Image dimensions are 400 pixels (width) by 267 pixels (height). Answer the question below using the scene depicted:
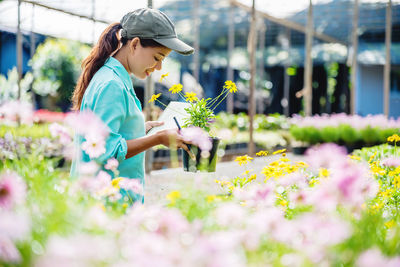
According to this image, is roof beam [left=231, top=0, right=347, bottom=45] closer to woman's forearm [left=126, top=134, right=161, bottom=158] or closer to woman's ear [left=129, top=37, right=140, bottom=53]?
woman's ear [left=129, top=37, right=140, bottom=53]

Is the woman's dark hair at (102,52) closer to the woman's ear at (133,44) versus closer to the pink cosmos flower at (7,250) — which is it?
the woman's ear at (133,44)

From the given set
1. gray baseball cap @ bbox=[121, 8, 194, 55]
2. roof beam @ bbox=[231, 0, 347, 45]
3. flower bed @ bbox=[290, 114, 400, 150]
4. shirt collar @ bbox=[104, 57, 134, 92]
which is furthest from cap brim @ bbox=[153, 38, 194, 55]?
roof beam @ bbox=[231, 0, 347, 45]

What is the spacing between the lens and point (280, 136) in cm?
1054

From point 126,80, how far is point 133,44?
5.8 inches

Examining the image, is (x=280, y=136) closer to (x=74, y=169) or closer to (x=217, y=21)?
(x=217, y=21)

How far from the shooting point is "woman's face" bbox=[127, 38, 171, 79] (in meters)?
1.95

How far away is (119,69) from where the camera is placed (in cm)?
193

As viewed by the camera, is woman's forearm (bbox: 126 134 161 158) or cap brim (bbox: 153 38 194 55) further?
cap brim (bbox: 153 38 194 55)

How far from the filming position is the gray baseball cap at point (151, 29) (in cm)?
191

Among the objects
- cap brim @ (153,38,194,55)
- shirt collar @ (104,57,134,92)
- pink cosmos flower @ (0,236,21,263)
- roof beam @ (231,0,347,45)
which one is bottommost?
pink cosmos flower @ (0,236,21,263)

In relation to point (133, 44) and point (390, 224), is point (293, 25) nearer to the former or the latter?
point (133, 44)

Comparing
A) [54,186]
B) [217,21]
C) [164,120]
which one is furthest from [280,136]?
[54,186]

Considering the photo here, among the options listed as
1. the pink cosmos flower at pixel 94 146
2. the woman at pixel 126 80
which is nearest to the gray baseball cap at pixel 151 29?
the woman at pixel 126 80

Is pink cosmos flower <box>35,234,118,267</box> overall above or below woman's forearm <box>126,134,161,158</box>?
below
